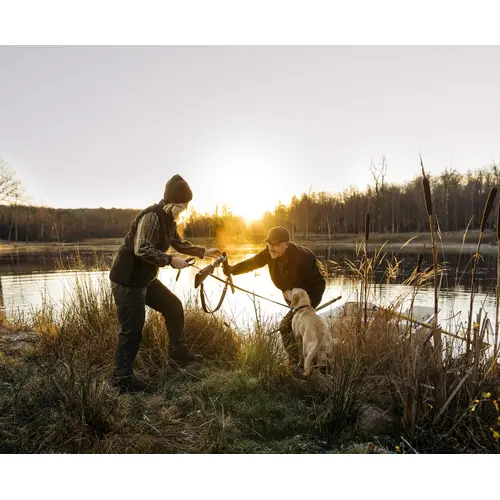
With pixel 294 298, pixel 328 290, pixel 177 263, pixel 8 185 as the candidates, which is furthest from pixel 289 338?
pixel 8 185

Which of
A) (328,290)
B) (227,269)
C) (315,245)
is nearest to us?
(227,269)

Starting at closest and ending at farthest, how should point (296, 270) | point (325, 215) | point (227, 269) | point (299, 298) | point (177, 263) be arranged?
1. point (177, 263)
2. point (299, 298)
3. point (227, 269)
4. point (296, 270)
5. point (325, 215)

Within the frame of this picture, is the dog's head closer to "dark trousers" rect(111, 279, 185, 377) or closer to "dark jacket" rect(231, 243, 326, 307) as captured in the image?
"dark jacket" rect(231, 243, 326, 307)

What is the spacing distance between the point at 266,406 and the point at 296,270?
132 centimetres

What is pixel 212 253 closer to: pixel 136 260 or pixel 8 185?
pixel 136 260

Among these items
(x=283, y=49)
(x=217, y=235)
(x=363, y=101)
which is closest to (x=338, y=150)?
(x=363, y=101)

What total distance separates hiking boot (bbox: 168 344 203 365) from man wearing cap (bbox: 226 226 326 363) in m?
0.84

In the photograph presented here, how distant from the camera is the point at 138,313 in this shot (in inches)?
132

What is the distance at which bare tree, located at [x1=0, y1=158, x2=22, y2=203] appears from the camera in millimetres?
3795

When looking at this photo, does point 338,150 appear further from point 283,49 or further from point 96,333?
point 96,333

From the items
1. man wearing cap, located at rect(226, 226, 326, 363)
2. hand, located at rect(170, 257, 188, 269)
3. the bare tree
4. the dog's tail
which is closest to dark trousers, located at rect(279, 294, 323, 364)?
man wearing cap, located at rect(226, 226, 326, 363)

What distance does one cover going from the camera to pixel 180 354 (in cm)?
378

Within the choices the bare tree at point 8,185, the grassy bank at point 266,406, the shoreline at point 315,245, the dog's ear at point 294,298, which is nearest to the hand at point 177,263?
the grassy bank at point 266,406

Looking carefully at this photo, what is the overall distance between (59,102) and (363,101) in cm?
285
